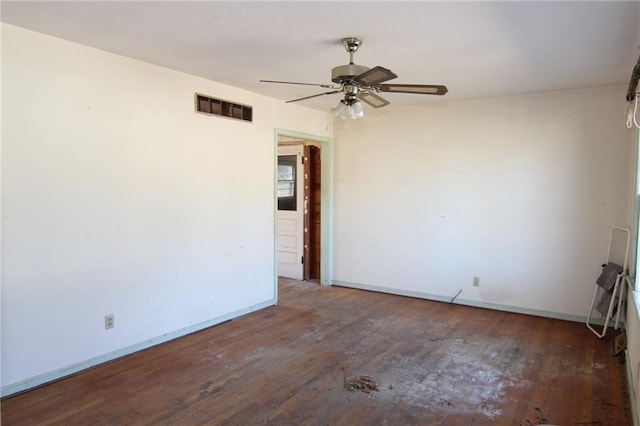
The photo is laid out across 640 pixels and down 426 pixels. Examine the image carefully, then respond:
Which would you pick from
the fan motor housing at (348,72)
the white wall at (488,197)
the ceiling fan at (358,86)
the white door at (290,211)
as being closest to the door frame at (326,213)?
the white wall at (488,197)

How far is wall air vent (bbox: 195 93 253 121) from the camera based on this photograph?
396 cm

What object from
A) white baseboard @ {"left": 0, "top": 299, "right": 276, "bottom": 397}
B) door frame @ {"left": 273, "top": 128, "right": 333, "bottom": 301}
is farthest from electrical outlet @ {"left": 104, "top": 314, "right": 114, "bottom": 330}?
door frame @ {"left": 273, "top": 128, "right": 333, "bottom": 301}

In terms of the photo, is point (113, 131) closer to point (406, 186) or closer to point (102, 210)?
point (102, 210)

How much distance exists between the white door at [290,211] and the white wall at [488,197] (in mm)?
635

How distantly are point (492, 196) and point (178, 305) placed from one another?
11.7 ft

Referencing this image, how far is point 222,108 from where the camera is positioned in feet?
13.7

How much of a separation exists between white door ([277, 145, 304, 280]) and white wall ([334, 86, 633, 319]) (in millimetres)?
635

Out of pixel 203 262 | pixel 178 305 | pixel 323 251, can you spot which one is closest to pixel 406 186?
pixel 323 251

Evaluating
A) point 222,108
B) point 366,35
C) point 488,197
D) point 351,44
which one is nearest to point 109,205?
point 222,108

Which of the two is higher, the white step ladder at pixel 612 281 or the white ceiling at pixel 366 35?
the white ceiling at pixel 366 35

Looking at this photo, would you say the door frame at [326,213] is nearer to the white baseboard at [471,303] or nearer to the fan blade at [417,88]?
the white baseboard at [471,303]

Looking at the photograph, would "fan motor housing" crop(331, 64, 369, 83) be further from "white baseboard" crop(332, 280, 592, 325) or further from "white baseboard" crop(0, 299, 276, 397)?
"white baseboard" crop(332, 280, 592, 325)

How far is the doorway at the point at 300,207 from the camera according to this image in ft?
20.2

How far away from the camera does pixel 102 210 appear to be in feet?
10.6
